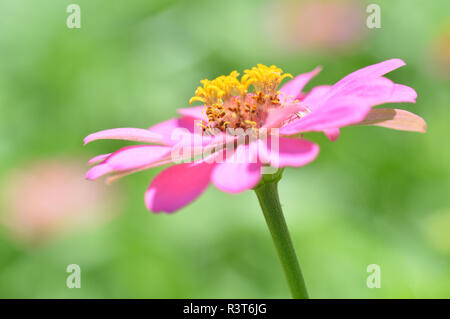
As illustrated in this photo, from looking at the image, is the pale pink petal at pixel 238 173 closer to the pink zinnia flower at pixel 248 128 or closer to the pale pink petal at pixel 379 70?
the pink zinnia flower at pixel 248 128

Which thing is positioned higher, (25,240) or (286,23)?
(286,23)

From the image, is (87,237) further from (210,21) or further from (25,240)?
(210,21)

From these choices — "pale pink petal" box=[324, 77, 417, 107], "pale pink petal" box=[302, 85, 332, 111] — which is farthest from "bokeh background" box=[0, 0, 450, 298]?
"pale pink petal" box=[324, 77, 417, 107]

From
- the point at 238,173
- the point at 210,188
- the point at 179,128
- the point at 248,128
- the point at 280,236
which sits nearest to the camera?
the point at 238,173

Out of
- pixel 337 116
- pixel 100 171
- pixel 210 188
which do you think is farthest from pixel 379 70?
pixel 210 188

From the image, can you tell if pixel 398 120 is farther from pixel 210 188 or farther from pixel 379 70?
pixel 210 188
